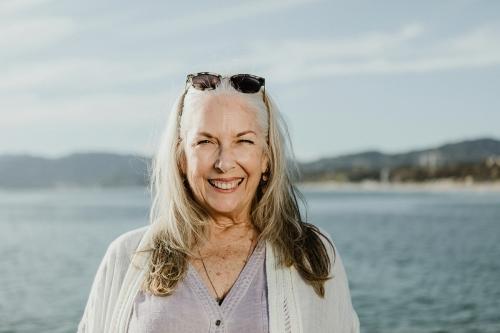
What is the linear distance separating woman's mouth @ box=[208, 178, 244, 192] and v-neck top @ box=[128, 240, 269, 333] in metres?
0.35

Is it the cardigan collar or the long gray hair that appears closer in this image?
the cardigan collar

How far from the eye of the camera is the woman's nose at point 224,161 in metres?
2.92

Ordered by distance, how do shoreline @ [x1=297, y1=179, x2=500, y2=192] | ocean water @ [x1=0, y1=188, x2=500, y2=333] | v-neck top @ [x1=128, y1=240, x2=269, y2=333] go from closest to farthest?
v-neck top @ [x1=128, y1=240, x2=269, y2=333], ocean water @ [x1=0, y1=188, x2=500, y2=333], shoreline @ [x1=297, y1=179, x2=500, y2=192]

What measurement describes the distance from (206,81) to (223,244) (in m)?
0.71

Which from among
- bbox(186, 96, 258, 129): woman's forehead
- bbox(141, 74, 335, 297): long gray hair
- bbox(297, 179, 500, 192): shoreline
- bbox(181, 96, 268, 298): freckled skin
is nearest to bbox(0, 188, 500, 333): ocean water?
bbox(141, 74, 335, 297): long gray hair

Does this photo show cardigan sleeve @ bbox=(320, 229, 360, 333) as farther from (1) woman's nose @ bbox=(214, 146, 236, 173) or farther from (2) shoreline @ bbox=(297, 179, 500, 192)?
(2) shoreline @ bbox=(297, 179, 500, 192)

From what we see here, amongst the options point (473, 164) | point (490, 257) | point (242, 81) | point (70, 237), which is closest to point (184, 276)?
point (242, 81)

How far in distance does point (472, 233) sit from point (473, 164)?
4114 inches

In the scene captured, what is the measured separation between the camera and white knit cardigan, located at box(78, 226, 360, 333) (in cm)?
291

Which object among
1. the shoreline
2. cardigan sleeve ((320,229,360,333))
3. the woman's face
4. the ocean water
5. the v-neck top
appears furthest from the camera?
the shoreline

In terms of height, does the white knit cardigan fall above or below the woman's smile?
below

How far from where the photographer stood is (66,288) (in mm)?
21031

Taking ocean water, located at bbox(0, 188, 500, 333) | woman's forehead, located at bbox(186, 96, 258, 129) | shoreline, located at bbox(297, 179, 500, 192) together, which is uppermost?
woman's forehead, located at bbox(186, 96, 258, 129)

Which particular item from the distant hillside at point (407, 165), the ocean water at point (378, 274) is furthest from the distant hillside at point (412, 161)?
the ocean water at point (378, 274)
